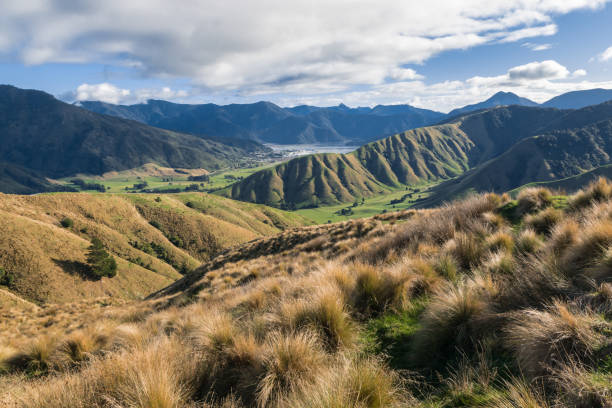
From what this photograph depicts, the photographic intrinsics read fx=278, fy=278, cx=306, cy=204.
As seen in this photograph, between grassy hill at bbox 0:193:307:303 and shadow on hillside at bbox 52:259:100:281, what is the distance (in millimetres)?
57

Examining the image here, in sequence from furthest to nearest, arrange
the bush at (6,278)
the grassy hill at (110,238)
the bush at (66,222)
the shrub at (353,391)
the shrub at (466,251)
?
1. the bush at (66,222)
2. the grassy hill at (110,238)
3. the bush at (6,278)
4. the shrub at (466,251)
5. the shrub at (353,391)

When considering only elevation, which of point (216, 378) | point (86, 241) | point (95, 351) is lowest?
point (86, 241)

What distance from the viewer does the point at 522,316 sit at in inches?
140

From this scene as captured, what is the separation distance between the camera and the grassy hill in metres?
64.5

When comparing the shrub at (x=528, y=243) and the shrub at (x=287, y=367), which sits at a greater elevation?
the shrub at (x=528, y=243)

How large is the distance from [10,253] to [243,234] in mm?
73021

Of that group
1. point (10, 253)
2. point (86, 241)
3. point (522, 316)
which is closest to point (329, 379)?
point (522, 316)

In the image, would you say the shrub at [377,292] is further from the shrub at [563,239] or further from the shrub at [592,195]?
the shrub at [592,195]

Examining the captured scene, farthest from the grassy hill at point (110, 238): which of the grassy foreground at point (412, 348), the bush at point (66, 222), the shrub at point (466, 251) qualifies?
the shrub at point (466, 251)

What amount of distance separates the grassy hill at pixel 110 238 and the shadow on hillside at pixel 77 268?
2.2 inches

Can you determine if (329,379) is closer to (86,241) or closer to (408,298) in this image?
(408,298)

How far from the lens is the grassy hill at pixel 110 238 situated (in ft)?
212

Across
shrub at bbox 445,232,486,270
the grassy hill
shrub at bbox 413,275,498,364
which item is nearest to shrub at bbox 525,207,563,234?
shrub at bbox 445,232,486,270

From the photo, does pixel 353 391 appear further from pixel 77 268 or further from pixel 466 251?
pixel 77 268
